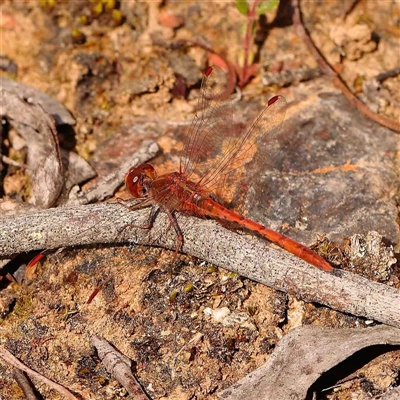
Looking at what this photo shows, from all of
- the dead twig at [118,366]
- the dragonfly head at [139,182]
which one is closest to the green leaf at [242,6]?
the dragonfly head at [139,182]

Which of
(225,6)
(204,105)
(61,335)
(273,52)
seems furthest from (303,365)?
(225,6)

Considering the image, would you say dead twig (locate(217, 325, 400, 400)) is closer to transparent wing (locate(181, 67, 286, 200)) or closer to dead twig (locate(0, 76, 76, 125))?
transparent wing (locate(181, 67, 286, 200))

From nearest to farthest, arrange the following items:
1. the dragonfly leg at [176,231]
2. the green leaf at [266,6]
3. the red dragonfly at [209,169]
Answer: the dragonfly leg at [176,231] < the red dragonfly at [209,169] < the green leaf at [266,6]

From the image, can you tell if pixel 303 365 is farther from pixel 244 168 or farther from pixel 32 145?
pixel 32 145

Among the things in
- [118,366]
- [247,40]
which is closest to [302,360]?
[118,366]

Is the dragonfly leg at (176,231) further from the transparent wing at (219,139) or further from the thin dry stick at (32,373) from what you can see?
the thin dry stick at (32,373)
